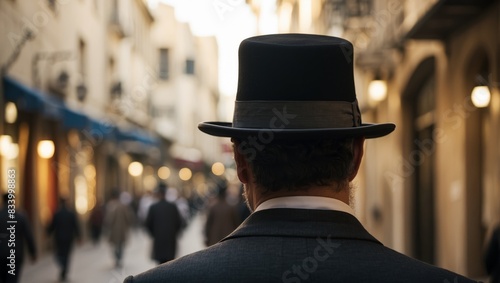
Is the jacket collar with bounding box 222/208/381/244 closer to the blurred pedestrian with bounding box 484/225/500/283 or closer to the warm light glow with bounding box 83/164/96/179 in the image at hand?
the blurred pedestrian with bounding box 484/225/500/283

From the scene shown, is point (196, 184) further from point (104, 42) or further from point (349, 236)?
point (349, 236)

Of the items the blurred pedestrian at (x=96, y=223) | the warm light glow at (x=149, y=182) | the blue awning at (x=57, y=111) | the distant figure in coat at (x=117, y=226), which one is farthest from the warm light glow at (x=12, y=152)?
the warm light glow at (x=149, y=182)

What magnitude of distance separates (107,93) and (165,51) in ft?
116

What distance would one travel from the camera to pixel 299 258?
2.00 m

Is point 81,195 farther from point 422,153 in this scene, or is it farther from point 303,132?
point 303,132

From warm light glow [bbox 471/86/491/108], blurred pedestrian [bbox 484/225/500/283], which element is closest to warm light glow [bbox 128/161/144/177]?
warm light glow [bbox 471/86/491/108]

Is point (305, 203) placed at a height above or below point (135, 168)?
below

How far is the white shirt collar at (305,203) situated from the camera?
83.6 inches

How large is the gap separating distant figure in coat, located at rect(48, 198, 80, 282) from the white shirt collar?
52.9 feet

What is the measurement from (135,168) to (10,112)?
2594 cm

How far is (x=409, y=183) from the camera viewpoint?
20.4m

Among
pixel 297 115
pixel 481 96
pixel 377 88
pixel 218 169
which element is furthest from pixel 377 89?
pixel 218 169

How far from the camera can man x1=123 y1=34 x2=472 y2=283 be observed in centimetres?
202

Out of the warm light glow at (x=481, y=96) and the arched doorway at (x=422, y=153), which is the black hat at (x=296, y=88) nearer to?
the warm light glow at (x=481, y=96)
